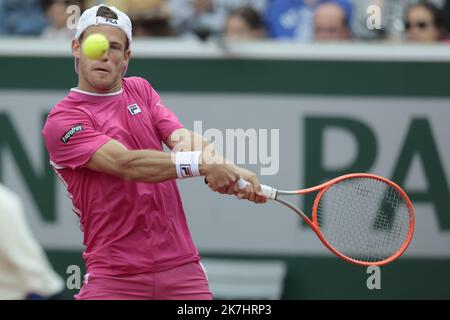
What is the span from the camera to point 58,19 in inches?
372

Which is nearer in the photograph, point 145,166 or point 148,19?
point 145,166

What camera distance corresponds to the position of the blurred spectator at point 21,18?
9719 millimetres

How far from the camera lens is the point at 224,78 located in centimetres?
855

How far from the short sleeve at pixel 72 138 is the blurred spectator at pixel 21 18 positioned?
4.11m

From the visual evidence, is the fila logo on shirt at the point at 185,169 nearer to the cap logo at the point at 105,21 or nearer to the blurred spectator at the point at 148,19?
the cap logo at the point at 105,21

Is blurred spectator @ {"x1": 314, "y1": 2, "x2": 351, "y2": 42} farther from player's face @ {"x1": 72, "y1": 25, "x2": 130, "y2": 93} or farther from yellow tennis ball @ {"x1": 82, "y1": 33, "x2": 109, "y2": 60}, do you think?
yellow tennis ball @ {"x1": 82, "y1": 33, "x2": 109, "y2": 60}

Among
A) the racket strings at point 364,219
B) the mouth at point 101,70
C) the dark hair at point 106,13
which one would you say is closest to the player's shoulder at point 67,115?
Answer: the mouth at point 101,70

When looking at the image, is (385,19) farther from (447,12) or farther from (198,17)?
(198,17)

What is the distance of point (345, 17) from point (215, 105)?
125cm

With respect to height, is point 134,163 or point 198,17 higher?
point 134,163

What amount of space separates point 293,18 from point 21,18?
2.33 m

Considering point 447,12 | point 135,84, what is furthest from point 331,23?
point 135,84

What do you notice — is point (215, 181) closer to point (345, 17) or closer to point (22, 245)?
point (22, 245)
